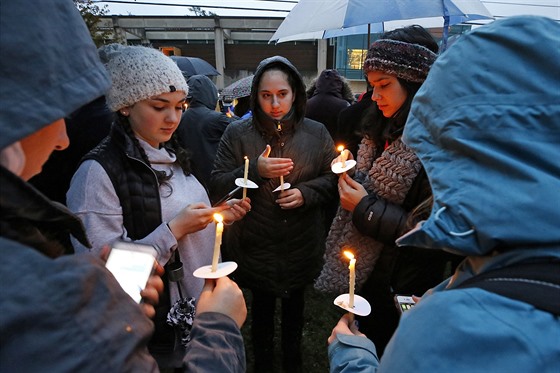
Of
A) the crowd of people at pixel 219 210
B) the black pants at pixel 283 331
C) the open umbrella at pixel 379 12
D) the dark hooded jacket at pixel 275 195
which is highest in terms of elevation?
the open umbrella at pixel 379 12

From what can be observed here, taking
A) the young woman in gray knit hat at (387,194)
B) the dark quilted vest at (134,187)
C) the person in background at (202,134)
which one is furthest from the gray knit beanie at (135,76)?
the person in background at (202,134)

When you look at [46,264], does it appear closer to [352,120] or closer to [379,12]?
[379,12]

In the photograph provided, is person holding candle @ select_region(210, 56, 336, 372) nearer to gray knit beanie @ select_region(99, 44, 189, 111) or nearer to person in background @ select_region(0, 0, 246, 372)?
gray knit beanie @ select_region(99, 44, 189, 111)

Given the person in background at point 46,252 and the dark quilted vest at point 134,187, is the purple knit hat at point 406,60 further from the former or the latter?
the person in background at point 46,252

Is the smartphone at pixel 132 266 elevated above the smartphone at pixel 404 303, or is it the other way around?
the smartphone at pixel 132 266

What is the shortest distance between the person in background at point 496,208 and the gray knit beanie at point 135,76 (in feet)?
5.23

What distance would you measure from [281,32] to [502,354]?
178 inches

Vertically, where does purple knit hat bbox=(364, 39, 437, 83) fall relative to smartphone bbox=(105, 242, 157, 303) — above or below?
above

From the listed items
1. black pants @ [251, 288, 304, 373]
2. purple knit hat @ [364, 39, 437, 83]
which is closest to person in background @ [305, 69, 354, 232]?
black pants @ [251, 288, 304, 373]

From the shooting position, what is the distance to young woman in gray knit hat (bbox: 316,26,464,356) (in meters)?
2.06

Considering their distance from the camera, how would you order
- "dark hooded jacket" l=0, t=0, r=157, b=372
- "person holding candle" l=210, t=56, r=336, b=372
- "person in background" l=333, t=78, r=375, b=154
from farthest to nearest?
"person in background" l=333, t=78, r=375, b=154 < "person holding candle" l=210, t=56, r=336, b=372 < "dark hooded jacket" l=0, t=0, r=157, b=372

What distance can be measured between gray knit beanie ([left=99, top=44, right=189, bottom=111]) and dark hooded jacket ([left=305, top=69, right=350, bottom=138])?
10.7ft

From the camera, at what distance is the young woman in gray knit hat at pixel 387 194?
2.06 meters

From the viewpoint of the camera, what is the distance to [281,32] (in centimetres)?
458
